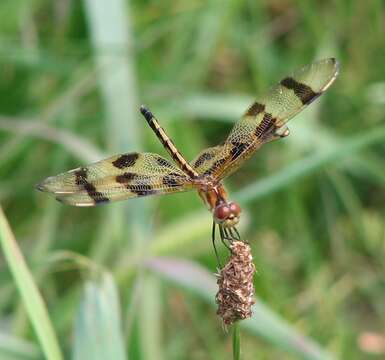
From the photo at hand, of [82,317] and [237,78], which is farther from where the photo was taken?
[237,78]

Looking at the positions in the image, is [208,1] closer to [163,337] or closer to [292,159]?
[292,159]

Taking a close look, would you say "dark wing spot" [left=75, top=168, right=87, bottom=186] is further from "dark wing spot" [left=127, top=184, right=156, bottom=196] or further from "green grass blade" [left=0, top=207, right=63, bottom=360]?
"green grass blade" [left=0, top=207, right=63, bottom=360]

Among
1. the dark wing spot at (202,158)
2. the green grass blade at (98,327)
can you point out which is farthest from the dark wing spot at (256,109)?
the green grass blade at (98,327)

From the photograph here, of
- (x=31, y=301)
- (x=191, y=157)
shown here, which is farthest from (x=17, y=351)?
(x=191, y=157)

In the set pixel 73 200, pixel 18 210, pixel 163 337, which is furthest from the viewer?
pixel 18 210

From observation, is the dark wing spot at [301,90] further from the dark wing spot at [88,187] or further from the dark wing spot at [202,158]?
the dark wing spot at [88,187]

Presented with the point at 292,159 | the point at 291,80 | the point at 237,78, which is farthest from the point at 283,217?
the point at 291,80

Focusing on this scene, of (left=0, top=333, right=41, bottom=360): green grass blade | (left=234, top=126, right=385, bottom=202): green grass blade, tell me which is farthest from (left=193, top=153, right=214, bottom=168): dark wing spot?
(left=234, top=126, right=385, bottom=202): green grass blade
